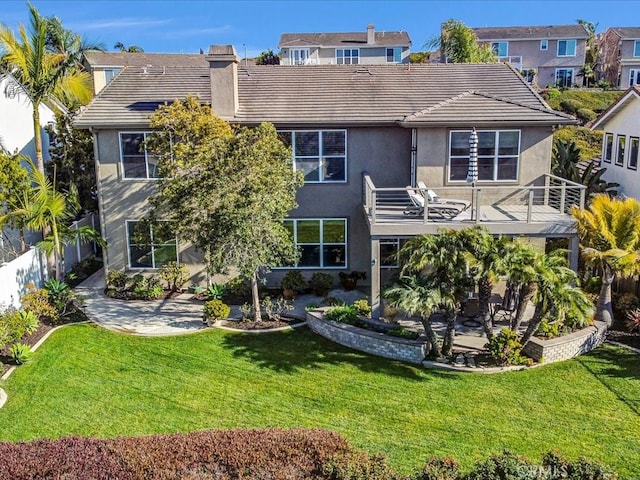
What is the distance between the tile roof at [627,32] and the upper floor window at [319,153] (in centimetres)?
6013

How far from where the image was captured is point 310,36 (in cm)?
7262

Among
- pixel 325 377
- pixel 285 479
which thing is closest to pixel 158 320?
pixel 325 377

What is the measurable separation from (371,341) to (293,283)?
5.32m

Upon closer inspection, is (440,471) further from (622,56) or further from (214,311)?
(622,56)

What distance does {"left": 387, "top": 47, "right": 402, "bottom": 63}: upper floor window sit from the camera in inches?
2724

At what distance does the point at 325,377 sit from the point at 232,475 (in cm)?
577

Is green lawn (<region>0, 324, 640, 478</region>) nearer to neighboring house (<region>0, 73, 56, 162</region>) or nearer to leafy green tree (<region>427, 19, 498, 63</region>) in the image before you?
neighboring house (<region>0, 73, 56, 162</region>)

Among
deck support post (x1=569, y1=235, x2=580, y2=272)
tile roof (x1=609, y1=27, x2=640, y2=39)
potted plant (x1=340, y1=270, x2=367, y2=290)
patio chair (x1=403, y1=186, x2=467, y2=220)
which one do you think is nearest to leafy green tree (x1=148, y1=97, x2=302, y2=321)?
potted plant (x1=340, y1=270, x2=367, y2=290)

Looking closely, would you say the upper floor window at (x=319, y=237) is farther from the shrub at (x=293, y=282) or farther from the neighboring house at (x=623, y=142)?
the neighboring house at (x=623, y=142)

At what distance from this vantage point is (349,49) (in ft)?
227

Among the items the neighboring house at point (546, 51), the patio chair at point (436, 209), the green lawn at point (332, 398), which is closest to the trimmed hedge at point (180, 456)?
the green lawn at point (332, 398)

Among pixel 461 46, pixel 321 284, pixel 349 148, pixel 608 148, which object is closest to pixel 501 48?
pixel 461 46

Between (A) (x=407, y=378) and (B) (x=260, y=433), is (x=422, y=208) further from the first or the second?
(B) (x=260, y=433)

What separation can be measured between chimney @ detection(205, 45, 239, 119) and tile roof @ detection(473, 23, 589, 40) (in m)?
55.0
